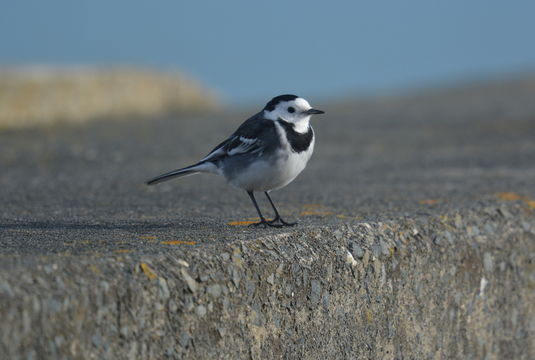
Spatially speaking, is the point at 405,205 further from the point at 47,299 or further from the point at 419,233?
the point at 47,299

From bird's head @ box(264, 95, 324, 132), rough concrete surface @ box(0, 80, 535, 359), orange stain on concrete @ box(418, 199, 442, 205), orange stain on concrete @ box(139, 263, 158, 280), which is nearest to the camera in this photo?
rough concrete surface @ box(0, 80, 535, 359)

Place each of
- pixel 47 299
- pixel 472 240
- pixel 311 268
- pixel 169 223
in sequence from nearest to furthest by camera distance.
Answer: pixel 47 299 → pixel 311 268 → pixel 169 223 → pixel 472 240

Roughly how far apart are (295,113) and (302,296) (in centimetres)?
104

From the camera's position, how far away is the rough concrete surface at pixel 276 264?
317 cm

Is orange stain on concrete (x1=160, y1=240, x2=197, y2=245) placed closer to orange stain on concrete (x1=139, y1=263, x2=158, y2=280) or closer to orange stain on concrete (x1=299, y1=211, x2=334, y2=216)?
orange stain on concrete (x1=139, y1=263, x2=158, y2=280)

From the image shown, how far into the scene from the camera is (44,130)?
437 inches

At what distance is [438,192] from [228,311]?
9.65 feet

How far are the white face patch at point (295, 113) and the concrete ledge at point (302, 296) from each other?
57 centimetres

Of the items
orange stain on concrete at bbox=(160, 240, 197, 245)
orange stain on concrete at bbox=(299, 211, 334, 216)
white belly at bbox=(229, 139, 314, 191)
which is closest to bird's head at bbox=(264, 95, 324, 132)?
white belly at bbox=(229, 139, 314, 191)

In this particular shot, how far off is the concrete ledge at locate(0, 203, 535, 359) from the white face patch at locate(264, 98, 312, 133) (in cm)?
57

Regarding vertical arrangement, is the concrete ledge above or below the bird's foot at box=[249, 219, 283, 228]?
below

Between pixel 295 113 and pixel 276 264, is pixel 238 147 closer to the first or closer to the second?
pixel 295 113

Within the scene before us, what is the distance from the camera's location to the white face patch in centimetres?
445

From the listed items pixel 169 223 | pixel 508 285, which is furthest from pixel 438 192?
pixel 169 223
